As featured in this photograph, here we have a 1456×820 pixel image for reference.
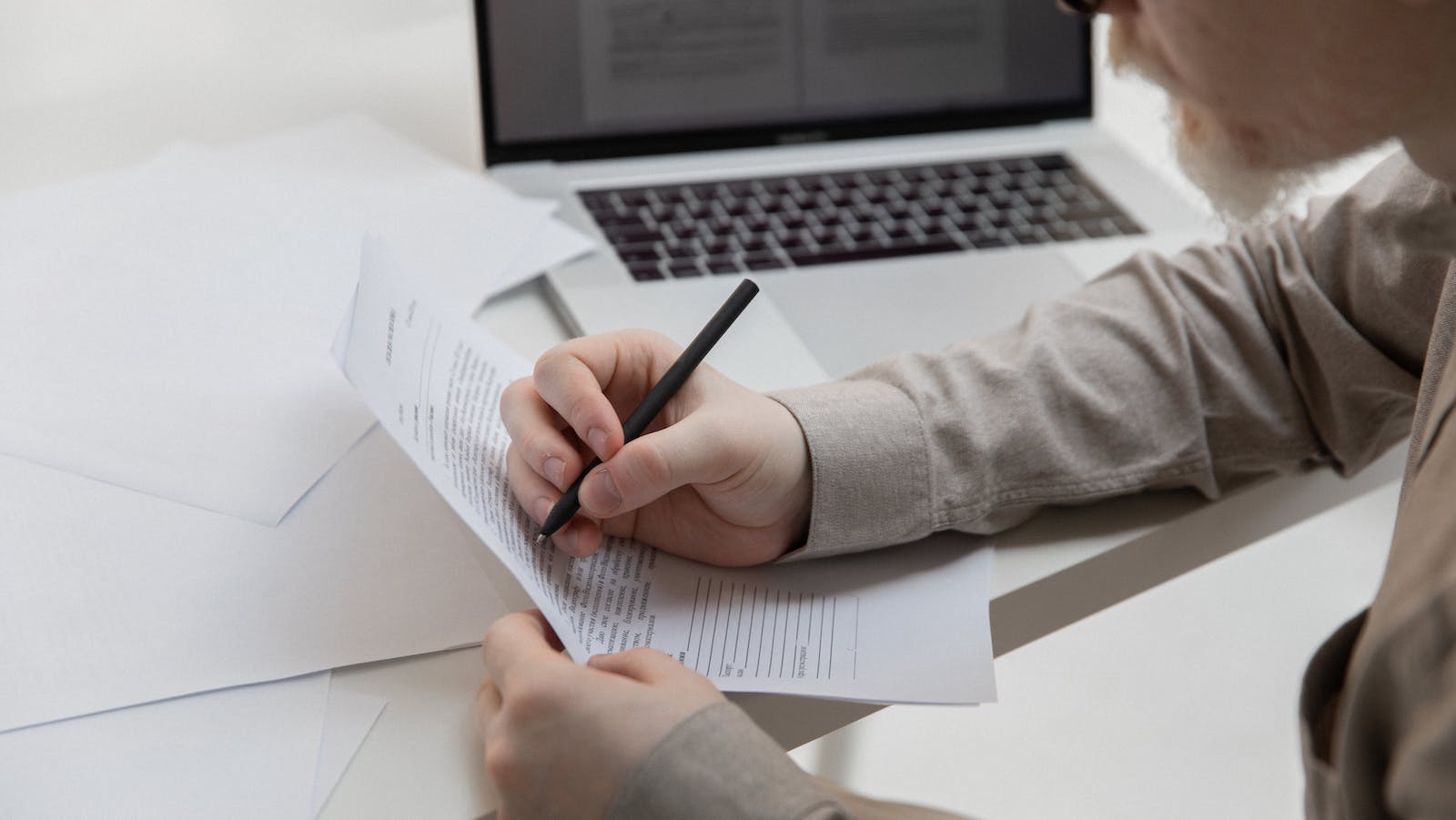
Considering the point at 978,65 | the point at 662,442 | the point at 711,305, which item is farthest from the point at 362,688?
the point at 978,65

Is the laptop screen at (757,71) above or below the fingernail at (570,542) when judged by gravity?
above

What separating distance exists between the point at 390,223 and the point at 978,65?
502 mm

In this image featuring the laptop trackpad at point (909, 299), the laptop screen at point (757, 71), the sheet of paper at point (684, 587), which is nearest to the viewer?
the sheet of paper at point (684, 587)

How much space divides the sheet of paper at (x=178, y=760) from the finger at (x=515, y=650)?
7 cm

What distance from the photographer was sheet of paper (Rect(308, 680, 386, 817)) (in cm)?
54

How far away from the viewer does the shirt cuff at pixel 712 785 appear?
0.53m

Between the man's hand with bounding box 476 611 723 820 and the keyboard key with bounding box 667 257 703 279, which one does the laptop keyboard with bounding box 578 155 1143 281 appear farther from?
the man's hand with bounding box 476 611 723 820

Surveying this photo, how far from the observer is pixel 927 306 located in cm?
89

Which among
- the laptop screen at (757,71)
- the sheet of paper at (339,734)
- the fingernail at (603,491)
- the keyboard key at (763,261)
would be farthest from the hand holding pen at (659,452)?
the laptop screen at (757,71)

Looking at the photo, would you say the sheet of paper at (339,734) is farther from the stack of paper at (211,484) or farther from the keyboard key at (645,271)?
the keyboard key at (645,271)

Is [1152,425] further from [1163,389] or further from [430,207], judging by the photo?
[430,207]

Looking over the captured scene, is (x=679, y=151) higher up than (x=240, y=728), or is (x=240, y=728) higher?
(x=679, y=151)

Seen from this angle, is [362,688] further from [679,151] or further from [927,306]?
[679,151]

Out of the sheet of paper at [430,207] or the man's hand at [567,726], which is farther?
the sheet of paper at [430,207]
